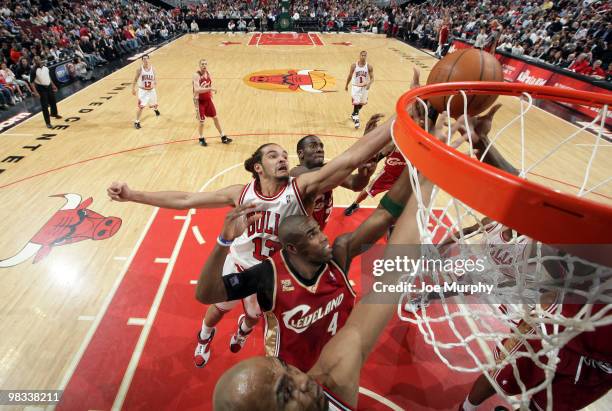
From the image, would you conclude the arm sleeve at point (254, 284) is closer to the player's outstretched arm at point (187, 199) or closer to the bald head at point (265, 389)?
the bald head at point (265, 389)

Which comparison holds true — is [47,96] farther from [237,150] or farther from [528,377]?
[528,377]

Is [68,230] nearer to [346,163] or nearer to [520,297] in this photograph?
[346,163]

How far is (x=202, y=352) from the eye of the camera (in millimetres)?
3105

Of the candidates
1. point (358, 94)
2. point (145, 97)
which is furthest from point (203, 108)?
point (358, 94)

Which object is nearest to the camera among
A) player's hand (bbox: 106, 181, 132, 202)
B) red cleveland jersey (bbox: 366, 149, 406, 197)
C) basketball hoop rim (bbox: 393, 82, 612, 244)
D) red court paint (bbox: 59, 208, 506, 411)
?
basketball hoop rim (bbox: 393, 82, 612, 244)

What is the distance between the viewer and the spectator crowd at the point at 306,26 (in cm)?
1099

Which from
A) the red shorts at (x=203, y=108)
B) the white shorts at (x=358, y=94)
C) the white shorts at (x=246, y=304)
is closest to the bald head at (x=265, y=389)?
the white shorts at (x=246, y=304)

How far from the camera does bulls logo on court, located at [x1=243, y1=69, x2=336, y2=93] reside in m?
11.4

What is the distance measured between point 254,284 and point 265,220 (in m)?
0.85

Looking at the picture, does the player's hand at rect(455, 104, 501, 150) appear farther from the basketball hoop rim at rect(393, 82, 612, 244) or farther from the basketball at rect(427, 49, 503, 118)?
the basketball hoop rim at rect(393, 82, 612, 244)

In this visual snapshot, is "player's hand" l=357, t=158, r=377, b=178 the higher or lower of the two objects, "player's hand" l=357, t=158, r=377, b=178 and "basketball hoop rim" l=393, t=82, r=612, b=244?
the lower

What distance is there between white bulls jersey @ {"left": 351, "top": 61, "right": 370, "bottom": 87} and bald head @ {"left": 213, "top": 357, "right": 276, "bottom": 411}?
7.89 m

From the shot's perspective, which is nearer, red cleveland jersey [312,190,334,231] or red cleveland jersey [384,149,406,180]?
red cleveland jersey [312,190,334,231]

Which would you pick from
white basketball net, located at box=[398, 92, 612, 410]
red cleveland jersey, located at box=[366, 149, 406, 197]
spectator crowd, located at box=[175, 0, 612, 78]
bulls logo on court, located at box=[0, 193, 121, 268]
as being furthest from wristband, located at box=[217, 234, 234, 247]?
spectator crowd, located at box=[175, 0, 612, 78]
